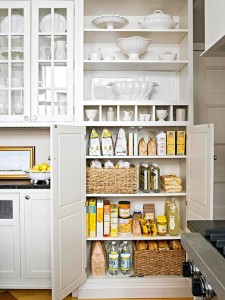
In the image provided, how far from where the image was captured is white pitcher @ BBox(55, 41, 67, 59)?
2.68m

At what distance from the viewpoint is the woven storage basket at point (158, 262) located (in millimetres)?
2723

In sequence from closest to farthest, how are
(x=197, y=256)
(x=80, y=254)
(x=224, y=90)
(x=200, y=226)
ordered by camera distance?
1. (x=197, y=256)
2. (x=200, y=226)
3. (x=80, y=254)
4. (x=224, y=90)

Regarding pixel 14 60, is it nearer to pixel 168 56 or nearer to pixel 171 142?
pixel 168 56

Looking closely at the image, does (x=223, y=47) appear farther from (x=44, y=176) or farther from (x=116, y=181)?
(x=44, y=176)

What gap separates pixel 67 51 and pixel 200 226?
1.85 m

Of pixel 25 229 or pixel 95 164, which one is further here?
pixel 95 164

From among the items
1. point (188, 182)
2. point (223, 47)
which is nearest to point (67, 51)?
point (188, 182)

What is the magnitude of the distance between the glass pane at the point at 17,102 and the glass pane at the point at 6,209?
27.7 inches

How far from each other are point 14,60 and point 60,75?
38 cm

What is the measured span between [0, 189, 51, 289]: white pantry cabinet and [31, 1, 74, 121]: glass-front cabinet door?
2.08 ft

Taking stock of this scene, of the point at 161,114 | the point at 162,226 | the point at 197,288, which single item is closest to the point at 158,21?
the point at 161,114

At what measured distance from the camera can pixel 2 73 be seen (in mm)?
2729

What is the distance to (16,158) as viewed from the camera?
Answer: 304 cm

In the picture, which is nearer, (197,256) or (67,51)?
(197,256)
